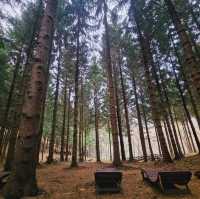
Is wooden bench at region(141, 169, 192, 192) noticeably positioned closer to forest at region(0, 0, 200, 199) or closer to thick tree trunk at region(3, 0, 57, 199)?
forest at region(0, 0, 200, 199)

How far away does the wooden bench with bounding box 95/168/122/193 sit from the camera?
17.5 feet

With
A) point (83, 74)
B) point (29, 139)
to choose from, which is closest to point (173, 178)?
point (29, 139)

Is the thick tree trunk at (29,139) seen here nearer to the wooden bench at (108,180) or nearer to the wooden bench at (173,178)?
the wooden bench at (108,180)

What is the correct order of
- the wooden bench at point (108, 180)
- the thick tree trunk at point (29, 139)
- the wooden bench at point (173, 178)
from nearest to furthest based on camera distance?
the thick tree trunk at point (29, 139) → the wooden bench at point (173, 178) → the wooden bench at point (108, 180)

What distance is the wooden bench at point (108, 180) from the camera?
5.33 m

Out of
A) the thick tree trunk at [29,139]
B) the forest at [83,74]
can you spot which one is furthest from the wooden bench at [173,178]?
the thick tree trunk at [29,139]

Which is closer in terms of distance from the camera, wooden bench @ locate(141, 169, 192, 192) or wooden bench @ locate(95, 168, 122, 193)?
wooden bench @ locate(141, 169, 192, 192)

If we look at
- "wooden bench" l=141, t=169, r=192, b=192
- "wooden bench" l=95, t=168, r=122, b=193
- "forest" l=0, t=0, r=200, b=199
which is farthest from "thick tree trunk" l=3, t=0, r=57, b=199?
"wooden bench" l=141, t=169, r=192, b=192

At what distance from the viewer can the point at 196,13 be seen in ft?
44.1

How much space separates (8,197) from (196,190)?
506cm

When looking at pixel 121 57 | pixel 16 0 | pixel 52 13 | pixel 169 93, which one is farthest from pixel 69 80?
pixel 52 13

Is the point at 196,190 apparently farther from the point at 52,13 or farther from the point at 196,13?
the point at 196,13

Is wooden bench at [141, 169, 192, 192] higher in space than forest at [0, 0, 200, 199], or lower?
lower

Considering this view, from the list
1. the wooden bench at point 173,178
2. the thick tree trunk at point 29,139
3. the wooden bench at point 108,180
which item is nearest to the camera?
the thick tree trunk at point 29,139
